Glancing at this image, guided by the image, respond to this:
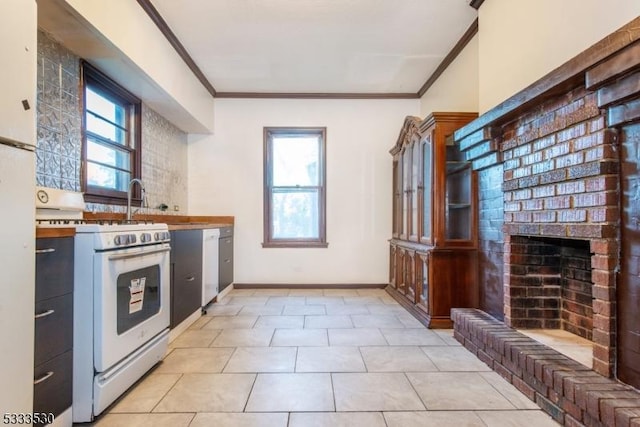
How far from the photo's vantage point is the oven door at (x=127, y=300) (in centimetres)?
171

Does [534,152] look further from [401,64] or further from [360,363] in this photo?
[401,64]

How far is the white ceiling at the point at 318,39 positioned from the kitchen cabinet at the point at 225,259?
1.93m

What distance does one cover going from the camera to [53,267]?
152 centimetres

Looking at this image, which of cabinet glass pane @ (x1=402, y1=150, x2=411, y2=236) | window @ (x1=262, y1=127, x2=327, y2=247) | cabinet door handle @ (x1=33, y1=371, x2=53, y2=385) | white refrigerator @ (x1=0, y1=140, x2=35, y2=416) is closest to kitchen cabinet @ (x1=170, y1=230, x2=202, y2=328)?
cabinet door handle @ (x1=33, y1=371, x2=53, y2=385)

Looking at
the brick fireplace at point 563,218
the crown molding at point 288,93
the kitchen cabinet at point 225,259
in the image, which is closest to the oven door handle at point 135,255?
the kitchen cabinet at point 225,259

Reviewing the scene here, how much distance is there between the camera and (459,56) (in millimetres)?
3637

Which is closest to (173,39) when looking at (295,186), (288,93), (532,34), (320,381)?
(288,93)

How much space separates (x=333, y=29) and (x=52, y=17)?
2.13m

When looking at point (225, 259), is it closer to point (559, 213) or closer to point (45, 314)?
point (45, 314)

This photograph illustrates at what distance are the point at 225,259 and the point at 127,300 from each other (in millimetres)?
2511

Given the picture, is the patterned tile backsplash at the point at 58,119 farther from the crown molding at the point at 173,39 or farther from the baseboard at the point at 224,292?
the baseboard at the point at 224,292

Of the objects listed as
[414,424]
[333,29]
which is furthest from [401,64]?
[414,424]

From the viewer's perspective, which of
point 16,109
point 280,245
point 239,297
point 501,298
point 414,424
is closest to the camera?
point 16,109

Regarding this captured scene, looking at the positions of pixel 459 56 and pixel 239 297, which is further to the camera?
pixel 239 297
